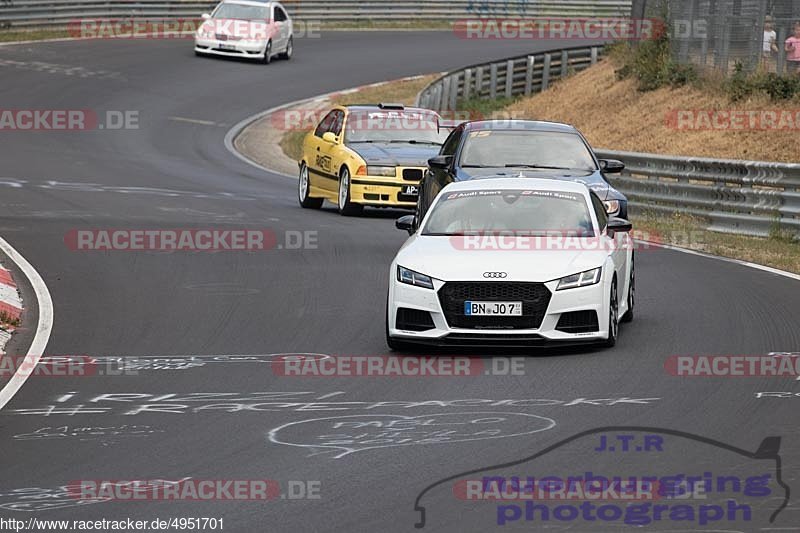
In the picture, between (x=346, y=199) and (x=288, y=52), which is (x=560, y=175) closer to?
(x=346, y=199)

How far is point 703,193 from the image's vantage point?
76.7 ft

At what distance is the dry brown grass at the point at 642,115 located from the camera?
3150 centimetres

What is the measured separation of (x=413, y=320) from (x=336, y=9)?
149 feet

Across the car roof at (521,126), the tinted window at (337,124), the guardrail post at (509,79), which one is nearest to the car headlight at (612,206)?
the car roof at (521,126)

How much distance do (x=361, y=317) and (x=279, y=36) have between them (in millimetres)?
34466

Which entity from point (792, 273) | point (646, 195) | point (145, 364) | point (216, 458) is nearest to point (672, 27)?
point (646, 195)

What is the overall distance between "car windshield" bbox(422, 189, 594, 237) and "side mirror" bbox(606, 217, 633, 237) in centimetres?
19

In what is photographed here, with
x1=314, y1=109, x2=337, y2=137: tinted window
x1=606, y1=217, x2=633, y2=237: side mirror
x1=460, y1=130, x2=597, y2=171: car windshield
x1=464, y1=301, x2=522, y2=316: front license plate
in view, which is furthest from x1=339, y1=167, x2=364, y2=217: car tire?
x1=464, y1=301, x2=522, y2=316: front license plate

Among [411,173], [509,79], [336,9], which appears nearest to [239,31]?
[509,79]

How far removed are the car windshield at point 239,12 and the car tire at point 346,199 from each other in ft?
76.2

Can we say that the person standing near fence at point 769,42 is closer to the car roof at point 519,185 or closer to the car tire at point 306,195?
the car tire at point 306,195

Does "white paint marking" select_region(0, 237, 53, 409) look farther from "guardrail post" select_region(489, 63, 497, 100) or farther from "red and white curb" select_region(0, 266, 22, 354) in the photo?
"guardrail post" select_region(489, 63, 497, 100)

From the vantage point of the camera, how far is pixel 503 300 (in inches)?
497

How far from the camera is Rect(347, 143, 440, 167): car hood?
2458 cm
